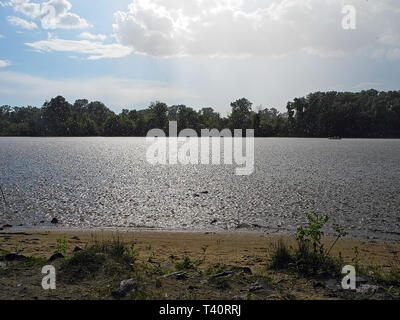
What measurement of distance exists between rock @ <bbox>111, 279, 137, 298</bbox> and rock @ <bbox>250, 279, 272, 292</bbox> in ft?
8.91

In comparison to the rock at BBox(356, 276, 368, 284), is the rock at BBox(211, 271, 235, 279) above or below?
below

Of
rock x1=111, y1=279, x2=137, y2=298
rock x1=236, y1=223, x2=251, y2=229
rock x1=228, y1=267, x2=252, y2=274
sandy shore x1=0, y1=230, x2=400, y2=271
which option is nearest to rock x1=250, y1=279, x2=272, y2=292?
rock x1=228, y1=267, x2=252, y2=274

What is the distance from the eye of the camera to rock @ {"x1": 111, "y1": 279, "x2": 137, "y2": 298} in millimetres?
7862

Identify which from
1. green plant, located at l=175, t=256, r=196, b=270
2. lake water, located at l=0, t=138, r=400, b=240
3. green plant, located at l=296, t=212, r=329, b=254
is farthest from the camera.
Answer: lake water, located at l=0, t=138, r=400, b=240

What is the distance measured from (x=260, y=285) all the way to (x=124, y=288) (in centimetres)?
313

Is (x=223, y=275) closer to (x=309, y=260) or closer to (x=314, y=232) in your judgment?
(x=309, y=260)

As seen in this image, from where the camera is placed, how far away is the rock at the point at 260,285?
330 inches

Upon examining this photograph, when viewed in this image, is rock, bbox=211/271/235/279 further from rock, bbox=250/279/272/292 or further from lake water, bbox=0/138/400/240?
lake water, bbox=0/138/400/240

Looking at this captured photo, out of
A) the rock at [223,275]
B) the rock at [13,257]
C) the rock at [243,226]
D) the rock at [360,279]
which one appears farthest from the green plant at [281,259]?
the rock at [13,257]

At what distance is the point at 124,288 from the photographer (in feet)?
26.5

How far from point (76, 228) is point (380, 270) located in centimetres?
1291

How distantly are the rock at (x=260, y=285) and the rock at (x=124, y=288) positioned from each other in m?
2.71

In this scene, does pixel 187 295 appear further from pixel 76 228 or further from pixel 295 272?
pixel 76 228

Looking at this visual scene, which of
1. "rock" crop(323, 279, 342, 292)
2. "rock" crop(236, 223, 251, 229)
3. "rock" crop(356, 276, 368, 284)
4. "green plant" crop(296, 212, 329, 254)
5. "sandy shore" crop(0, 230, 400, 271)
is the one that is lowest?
"rock" crop(236, 223, 251, 229)
